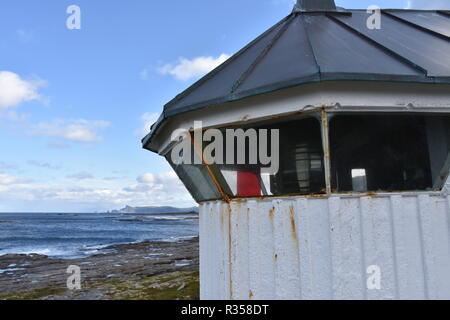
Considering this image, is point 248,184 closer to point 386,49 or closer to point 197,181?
point 197,181

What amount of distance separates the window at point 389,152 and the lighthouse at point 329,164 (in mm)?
10

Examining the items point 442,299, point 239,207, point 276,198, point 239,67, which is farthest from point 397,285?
point 239,67

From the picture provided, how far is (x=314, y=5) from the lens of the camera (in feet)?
17.1

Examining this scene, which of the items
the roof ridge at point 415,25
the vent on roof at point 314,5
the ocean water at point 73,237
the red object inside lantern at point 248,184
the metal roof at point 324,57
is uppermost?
the vent on roof at point 314,5

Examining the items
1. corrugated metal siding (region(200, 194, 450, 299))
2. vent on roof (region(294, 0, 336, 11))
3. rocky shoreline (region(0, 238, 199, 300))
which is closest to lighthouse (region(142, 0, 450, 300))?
corrugated metal siding (region(200, 194, 450, 299))

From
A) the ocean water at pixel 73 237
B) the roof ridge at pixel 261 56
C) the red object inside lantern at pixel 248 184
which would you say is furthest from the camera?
the ocean water at pixel 73 237

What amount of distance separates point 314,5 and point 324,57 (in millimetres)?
1992

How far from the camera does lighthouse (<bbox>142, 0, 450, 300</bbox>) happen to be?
3.36 m

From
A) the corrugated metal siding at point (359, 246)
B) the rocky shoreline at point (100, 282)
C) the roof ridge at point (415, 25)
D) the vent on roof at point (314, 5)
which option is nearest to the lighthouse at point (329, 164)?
the corrugated metal siding at point (359, 246)

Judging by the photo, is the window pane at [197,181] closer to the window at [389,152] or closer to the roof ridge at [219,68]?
the roof ridge at [219,68]

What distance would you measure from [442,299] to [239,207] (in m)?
2.01

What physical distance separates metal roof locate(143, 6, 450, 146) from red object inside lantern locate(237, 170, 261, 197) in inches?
35.3

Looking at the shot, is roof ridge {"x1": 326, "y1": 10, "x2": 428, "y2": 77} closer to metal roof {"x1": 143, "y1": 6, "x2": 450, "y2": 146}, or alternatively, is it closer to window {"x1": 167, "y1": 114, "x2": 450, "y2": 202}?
metal roof {"x1": 143, "y1": 6, "x2": 450, "y2": 146}

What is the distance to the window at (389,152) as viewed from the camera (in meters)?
3.56
